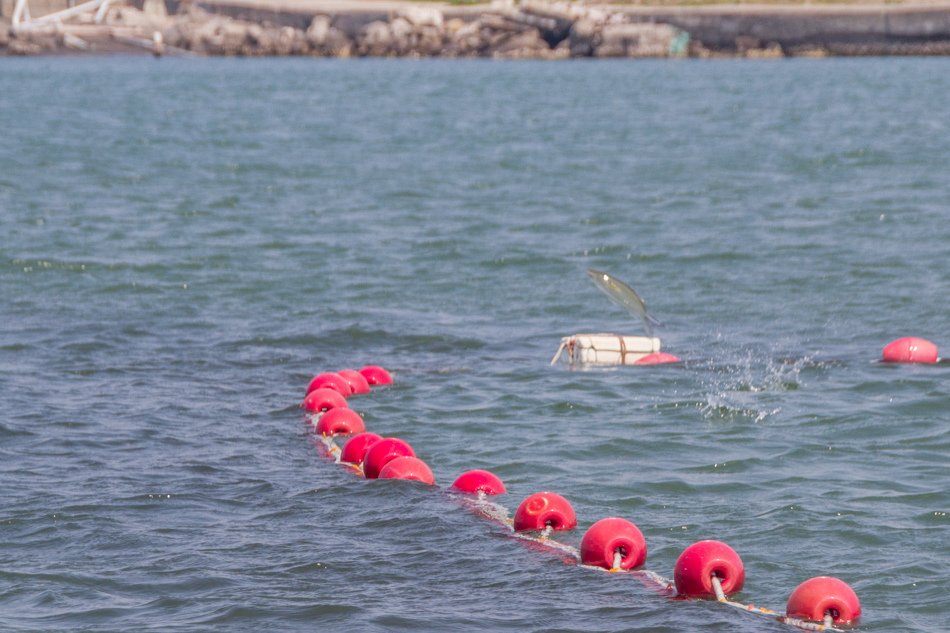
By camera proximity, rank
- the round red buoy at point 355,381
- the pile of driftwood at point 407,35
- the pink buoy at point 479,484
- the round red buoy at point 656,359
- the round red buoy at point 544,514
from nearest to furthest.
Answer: the round red buoy at point 544,514 → the pink buoy at point 479,484 → the round red buoy at point 355,381 → the round red buoy at point 656,359 → the pile of driftwood at point 407,35

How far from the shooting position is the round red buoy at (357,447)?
517 inches

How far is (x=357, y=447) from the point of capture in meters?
13.2

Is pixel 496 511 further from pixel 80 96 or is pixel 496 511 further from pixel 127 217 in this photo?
pixel 80 96

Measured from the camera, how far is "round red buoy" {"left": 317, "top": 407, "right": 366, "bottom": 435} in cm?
1405

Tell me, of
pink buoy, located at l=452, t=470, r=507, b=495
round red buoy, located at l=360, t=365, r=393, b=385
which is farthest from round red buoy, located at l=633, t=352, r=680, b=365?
pink buoy, located at l=452, t=470, r=507, b=495

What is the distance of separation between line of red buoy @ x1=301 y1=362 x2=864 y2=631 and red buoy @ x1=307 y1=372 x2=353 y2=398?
0.13 m

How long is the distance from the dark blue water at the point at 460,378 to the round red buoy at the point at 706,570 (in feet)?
0.73

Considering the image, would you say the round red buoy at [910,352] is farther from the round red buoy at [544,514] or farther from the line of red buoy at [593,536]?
the round red buoy at [544,514]

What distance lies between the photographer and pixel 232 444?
1375 centimetres

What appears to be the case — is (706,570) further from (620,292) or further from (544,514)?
(620,292)

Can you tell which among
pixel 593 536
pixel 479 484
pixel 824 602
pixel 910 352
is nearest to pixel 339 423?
pixel 479 484

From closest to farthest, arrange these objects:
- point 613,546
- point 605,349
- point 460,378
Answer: point 613,546, point 460,378, point 605,349

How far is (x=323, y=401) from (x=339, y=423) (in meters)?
0.74

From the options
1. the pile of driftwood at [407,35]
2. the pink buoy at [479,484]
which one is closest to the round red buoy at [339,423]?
the pink buoy at [479,484]
